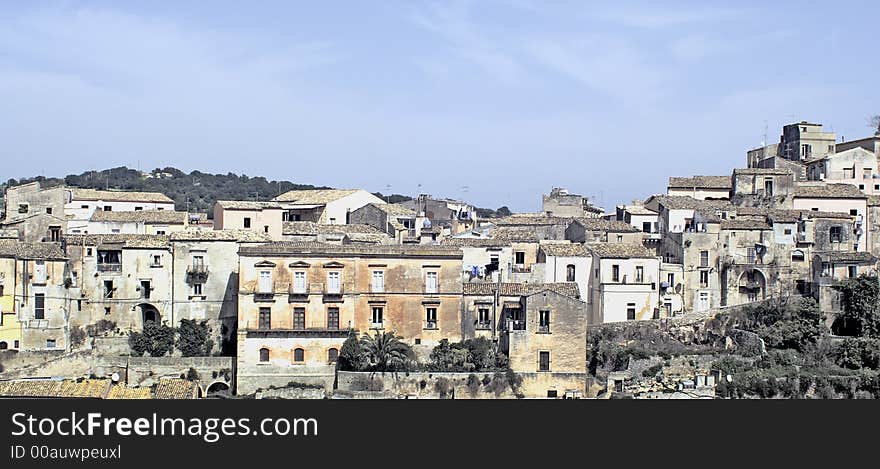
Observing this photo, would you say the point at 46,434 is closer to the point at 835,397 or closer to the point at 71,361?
the point at 71,361

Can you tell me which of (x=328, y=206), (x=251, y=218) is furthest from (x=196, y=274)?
(x=328, y=206)

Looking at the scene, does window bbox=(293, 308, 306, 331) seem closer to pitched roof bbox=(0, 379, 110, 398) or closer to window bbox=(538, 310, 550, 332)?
pitched roof bbox=(0, 379, 110, 398)

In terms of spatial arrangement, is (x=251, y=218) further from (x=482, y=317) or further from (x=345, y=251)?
(x=482, y=317)

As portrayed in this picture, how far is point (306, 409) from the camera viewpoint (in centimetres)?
2878

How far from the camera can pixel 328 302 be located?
159ft

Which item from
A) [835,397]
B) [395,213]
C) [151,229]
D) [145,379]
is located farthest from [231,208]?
[835,397]

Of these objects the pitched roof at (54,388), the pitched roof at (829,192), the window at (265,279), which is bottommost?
the pitched roof at (54,388)

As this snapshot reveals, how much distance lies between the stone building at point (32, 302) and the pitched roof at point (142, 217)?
316 inches

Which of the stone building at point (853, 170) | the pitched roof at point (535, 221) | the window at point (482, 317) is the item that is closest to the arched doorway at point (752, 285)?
the pitched roof at point (535, 221)

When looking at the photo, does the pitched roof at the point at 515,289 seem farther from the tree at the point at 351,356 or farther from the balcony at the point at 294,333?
the balcony at the point at 294,333

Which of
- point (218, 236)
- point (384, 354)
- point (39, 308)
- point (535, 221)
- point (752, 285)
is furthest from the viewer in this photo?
point (535, 221)

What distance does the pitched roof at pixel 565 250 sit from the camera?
175 feet

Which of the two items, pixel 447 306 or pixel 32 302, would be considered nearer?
pixel 447 306

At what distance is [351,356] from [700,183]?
24937 mm
